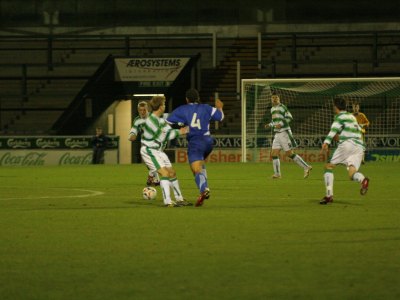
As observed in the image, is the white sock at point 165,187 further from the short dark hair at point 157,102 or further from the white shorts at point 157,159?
the short dark hair at point 157,102

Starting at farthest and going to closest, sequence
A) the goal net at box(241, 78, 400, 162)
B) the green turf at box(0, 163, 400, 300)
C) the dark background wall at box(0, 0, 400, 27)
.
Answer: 1. the dark background wall at box(0, 0, 400, 27)
2. the goal net at box(241, 78, 400, 162)
3. the green turf at box(0, 163, 400, 300)

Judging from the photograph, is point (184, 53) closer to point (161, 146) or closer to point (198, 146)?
point (161, 146)

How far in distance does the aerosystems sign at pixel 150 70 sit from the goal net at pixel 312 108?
4.12m

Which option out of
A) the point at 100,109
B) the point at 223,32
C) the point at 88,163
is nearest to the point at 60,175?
the point at 88,163

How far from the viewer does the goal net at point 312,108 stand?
3509 centimetres

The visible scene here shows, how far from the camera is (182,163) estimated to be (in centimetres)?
3619

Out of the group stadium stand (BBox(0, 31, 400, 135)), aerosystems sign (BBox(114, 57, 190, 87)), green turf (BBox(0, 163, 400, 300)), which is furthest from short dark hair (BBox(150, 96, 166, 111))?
aerosystems sign (BBox(114, 57, 190, 87))

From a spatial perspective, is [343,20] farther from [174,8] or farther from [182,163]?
[182,163]

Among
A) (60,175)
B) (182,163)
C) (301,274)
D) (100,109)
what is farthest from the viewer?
(100,109)

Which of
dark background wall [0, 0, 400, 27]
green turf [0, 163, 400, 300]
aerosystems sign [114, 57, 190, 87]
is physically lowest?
green turf [0, 163, 400, 300]

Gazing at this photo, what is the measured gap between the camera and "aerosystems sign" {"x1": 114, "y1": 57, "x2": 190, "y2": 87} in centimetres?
4025

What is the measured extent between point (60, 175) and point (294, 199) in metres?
11.1

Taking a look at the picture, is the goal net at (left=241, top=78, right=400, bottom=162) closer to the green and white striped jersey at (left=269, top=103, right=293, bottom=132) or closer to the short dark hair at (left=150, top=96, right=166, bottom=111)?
the green and white striped jersey at (left=269, top=103, right=293, bottom=132)

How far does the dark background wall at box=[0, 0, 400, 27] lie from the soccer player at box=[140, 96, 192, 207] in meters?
29.0
